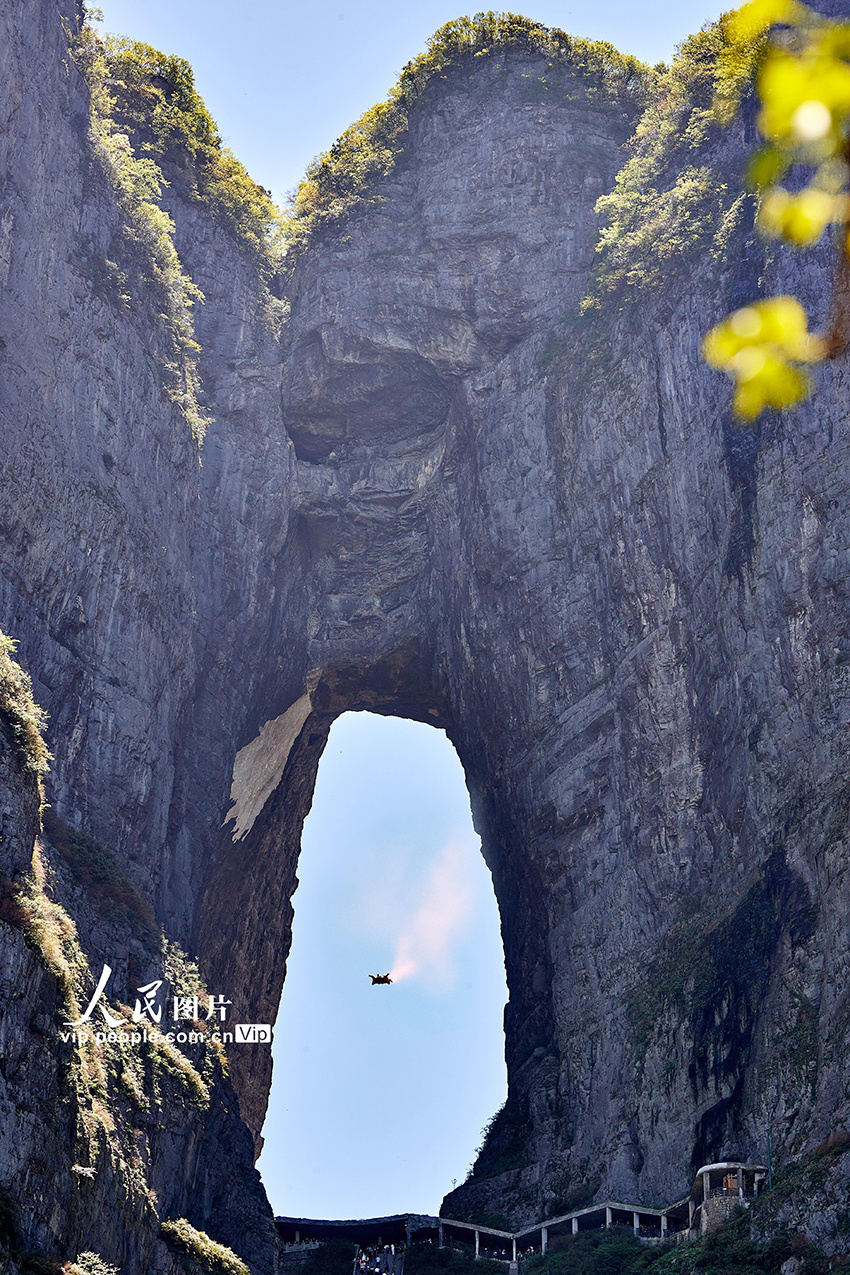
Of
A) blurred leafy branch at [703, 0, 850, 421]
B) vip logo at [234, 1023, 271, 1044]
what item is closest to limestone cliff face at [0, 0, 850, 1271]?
vip logo at [234, 1023, 271, 1044]

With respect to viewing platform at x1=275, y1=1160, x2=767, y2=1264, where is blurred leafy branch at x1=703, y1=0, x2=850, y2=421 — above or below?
above

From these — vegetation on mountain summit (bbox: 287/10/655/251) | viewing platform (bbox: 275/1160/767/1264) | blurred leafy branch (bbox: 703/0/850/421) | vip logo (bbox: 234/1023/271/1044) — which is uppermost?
vegetation on mountain summit (bbox: 287/10/655/251)

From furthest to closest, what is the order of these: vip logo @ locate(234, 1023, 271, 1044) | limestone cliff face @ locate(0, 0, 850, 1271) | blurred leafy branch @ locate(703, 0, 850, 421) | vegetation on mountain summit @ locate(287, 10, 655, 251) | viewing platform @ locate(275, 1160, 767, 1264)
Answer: vegetation on mountain summit @ locate(287, 10, 655, 251) < vip logo @ locate(234, 1023, 271, 1044) < limestone cliff face @ locate(0, 0, 850, 1271) < viewing platform @ locate(275, 1160, 767, 1264) < blurred leafy branch @ locate(703, 0, 850, 421)

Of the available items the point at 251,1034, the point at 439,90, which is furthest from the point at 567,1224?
the point at 439,90

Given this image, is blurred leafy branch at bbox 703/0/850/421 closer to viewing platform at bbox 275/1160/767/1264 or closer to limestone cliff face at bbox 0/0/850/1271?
limestone cliff face at bbox 0/0/850/1271

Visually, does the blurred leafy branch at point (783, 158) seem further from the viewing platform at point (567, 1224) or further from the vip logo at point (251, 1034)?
the vip logo at point (251, 1034)

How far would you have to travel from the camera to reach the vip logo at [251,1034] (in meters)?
52.7

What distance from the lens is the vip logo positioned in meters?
52.7

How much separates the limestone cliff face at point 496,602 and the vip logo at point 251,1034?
875 mm

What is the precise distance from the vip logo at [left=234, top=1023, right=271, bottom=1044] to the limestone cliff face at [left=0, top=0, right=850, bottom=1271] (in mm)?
875

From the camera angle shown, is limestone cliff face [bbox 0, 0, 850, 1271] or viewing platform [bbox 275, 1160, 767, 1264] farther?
limestone cliff face [bbox 0, 0, 850, 1271]

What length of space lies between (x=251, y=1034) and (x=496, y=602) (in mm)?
19995

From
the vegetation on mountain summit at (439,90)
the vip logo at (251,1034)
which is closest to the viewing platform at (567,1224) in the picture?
the vip logo at (251,1034)

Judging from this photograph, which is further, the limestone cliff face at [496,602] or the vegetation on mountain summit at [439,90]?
the vegetation on mountain summit at [439,90]
